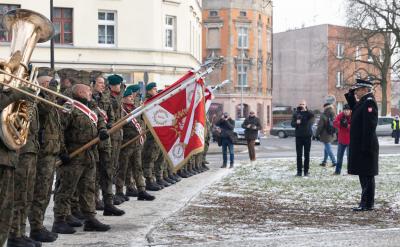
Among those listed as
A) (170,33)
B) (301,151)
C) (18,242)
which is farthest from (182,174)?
(170,33)

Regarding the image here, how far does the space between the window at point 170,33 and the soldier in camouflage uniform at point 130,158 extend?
89.7 ft

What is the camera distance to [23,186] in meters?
7.69

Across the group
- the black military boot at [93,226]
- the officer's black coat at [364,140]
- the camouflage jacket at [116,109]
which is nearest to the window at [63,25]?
the camouflage jacket at [116,109]

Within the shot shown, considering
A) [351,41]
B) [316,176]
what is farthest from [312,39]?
[316,176]

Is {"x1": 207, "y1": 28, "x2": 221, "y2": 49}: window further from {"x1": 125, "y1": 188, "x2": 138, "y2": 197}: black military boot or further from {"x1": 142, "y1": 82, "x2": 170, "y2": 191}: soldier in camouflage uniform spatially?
{"x1": 125, "y1": 188, "x2": 138, "y2": 197}: black military boot

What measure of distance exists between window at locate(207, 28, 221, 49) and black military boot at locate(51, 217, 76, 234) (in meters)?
59.8

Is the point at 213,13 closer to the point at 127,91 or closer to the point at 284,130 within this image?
the point at 284,130

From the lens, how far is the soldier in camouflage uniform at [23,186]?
7.68 metres

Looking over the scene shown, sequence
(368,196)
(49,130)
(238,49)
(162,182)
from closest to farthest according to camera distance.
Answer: (49,130), (368,196), (162,182), (238,49)

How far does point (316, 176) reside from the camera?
55.7ft

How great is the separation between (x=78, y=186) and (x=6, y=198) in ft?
8.77

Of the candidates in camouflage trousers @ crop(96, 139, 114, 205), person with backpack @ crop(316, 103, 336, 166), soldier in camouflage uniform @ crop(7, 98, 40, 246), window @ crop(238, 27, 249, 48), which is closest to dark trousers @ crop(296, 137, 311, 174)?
person with backpack @ crop(316, 103, 336, 166)

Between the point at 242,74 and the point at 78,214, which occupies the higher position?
the point at 242,74

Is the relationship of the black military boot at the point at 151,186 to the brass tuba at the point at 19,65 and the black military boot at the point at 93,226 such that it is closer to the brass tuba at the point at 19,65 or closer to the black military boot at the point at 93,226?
the black military boot at the point at 93,226
